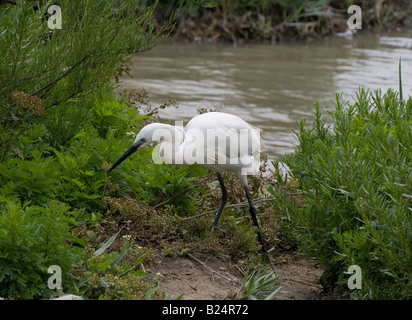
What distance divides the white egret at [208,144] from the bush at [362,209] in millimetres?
580

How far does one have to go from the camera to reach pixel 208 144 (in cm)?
450

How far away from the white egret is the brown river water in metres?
2.14

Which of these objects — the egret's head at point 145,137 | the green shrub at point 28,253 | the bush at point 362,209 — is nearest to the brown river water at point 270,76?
the egret's head at point 145,137

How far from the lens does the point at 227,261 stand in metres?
4.27

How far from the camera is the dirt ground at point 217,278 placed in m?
3.73

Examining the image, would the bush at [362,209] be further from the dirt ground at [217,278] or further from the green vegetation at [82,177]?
the green vegetation at [82,177]

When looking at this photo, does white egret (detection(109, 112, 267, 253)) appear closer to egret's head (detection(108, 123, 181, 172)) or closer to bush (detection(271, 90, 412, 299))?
egret's head (detection(108, 123, 181, 172))

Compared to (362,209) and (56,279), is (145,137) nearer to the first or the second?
(56,279)

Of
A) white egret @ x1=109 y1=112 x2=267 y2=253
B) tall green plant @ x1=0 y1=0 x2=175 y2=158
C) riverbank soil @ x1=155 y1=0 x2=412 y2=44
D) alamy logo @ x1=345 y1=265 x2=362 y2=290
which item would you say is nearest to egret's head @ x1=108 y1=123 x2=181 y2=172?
white egret @ x1=109 y1=112 x2=267 y2=253

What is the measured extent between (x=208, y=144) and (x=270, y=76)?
6047 millimetres

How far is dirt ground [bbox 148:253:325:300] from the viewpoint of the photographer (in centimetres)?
373

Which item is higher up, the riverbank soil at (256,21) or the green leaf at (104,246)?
the riverbank soil at (256,21)

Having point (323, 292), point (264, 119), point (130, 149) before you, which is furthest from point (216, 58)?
point (323, 292)
